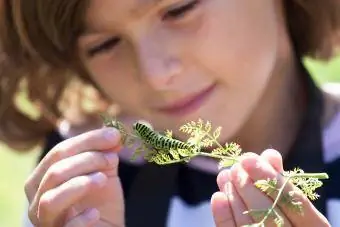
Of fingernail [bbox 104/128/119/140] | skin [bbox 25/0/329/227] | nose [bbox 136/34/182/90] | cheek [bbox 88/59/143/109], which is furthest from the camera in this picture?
cheek [bbox 88/59/143/109]

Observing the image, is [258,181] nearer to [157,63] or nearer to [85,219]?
[85,219]

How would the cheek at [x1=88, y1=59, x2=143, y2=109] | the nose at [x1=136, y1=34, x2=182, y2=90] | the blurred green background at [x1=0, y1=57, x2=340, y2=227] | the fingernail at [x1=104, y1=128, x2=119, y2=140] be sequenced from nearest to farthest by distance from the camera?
the fingernail at [x1=104, y1=128, x2=119, y2=140]
the nose at [x1=136, y1=34, x2=182, y2=90]
the cheek at [x1=88, y1=59, x2=143, y2=109]
the blurred green background at [x1=0, y1=57, x2=340, y2=227]

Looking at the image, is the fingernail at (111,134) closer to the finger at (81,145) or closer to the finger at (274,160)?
the finger at (81,145)

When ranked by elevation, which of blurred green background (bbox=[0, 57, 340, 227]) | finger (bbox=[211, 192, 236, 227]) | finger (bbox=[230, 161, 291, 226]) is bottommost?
blurred green background (bbox=[0, 57, 340, 227])

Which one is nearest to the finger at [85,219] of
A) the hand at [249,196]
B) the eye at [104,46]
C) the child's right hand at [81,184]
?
the child's right hand at [81,184]

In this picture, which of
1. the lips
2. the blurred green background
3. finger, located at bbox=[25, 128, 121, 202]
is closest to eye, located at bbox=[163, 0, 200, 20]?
the lips

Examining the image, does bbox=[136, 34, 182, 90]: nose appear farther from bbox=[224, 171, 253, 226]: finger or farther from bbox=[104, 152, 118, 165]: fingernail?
bbox=[224, 171, 253, 226]: finger

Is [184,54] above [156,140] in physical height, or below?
below

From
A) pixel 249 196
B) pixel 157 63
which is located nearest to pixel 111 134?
pixel 249 196
